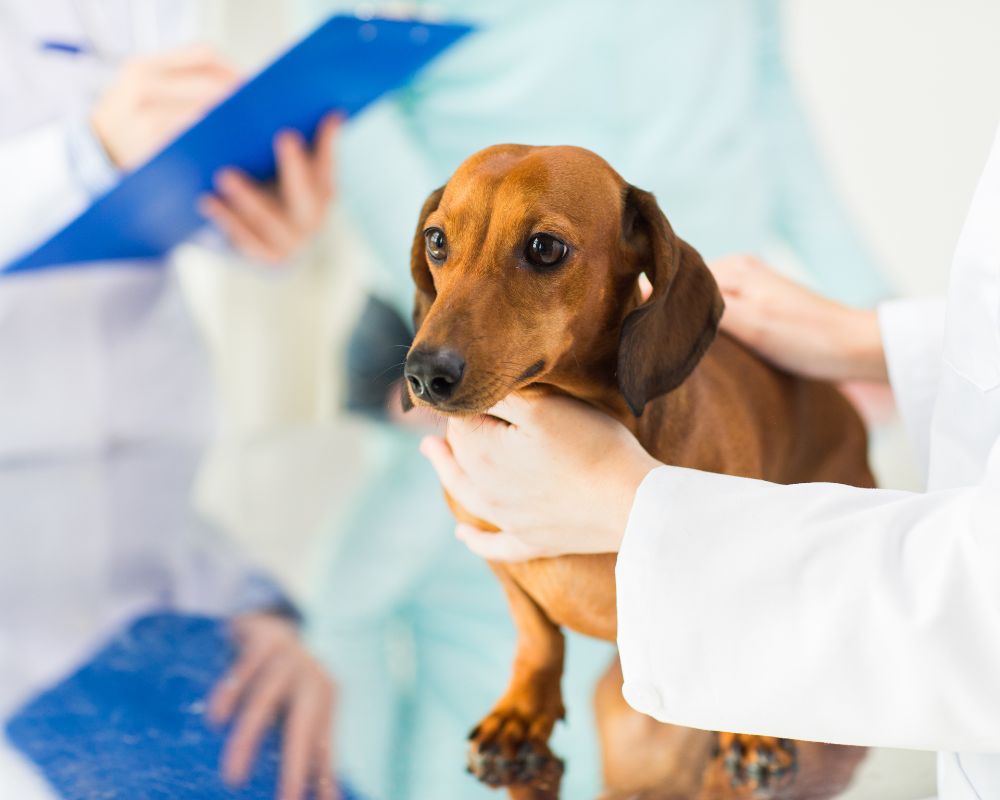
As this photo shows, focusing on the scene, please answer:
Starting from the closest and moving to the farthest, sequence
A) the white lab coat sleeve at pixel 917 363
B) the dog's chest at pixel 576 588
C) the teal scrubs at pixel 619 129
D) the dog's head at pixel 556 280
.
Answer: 1. the dog's head at pixel 556 280
2. the dog's chest at pixel 576 588
3. the white lab coat sleeve at pixel 917 363
4. the teal scrubs at pixel 619 129

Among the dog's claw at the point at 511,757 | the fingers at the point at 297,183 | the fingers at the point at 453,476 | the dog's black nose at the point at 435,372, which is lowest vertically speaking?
the dog's claw at the point at 511,757

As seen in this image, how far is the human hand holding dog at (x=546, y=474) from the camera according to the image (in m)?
0.68

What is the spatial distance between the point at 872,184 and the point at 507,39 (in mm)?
844

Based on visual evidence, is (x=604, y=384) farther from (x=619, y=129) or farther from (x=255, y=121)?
(x=619, y=129)

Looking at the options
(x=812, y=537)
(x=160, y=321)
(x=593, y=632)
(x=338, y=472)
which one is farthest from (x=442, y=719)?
(x=160, y=321)

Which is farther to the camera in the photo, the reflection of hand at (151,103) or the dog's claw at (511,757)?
the reflection of hand at (151,103)

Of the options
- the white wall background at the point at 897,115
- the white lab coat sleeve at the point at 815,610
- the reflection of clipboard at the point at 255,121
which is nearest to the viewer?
the white lab coat sleeve at the point at 815,610

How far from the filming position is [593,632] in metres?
0.80

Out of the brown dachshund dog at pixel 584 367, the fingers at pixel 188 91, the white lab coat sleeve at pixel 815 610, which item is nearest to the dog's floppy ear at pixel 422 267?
the brown dachshund dog at pixel 584 367

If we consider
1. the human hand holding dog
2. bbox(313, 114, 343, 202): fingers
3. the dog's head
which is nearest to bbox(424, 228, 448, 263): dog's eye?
the dog's head

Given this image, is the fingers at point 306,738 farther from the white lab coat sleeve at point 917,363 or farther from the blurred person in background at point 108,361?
the white lab coat sleeve at point 917,363

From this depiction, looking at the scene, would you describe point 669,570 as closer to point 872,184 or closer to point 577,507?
point 577,507

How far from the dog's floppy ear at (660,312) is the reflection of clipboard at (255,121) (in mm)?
428

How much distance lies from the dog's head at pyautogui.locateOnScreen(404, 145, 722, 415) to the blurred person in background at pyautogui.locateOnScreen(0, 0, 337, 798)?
441 mm
